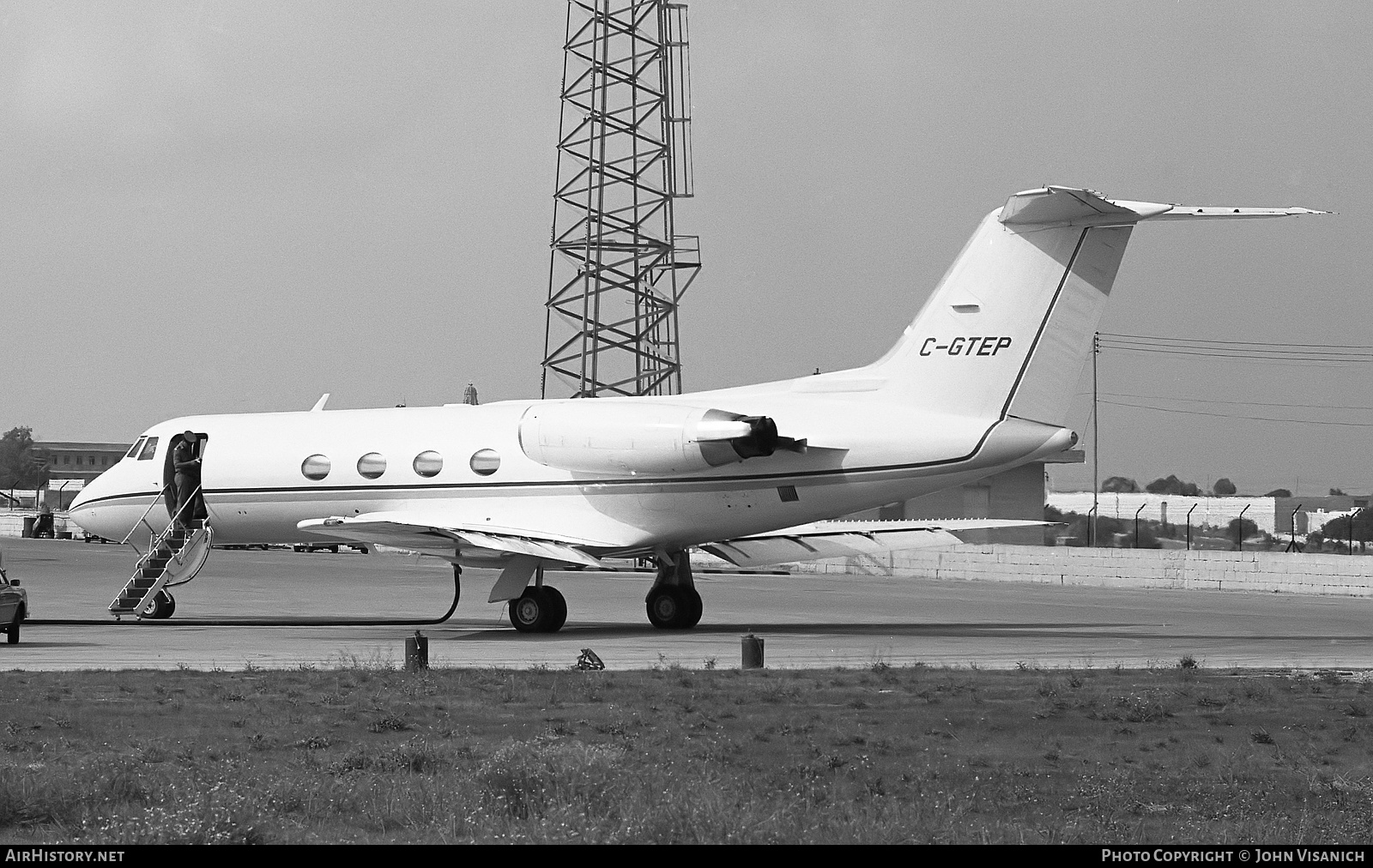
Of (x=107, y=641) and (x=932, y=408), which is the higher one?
(x=932, y=408)

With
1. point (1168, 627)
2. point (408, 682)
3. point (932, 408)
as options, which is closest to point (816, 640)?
point (932, 408)

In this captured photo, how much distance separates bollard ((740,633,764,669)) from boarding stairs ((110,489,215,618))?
12.1 metres

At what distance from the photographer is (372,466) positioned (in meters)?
25.9

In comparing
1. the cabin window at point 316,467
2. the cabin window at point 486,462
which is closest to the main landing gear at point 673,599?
the cabin window at point 486,462

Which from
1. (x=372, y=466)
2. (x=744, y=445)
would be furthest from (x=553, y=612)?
(x=744, y=445)

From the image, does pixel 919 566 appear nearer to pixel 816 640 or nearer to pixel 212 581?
pixel 212 581

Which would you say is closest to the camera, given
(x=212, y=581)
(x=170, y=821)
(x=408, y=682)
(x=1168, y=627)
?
(x=170, y=821)

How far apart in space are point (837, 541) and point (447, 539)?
7148mm

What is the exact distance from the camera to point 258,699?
44.4 ft

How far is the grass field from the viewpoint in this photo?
27.6 feet

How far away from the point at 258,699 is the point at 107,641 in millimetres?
9312

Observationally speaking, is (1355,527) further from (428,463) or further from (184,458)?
(184,458)

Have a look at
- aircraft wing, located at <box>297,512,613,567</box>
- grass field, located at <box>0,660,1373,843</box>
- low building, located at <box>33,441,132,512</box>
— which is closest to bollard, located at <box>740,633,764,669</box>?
grass field, located at <box>0,660,1373,843</box>
